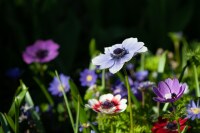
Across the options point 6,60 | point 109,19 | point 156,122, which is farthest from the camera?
point 109,19

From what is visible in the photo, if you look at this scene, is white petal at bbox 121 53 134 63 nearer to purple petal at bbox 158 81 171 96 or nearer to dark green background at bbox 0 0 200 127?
purple petal at bbox 158 81 171 96

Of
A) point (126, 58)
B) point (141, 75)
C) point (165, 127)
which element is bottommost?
point (165, 127)

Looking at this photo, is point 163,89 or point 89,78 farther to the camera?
point 89,78

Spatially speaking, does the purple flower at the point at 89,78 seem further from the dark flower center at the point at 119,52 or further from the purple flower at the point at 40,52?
the dark flower center at the point at 119,52

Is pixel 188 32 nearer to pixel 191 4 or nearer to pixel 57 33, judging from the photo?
pixel 191 4

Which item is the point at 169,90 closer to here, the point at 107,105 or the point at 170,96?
the point at 170,96

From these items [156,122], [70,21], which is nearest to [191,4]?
[70,21]

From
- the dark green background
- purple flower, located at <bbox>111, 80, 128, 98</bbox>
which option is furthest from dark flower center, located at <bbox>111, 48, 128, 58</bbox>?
the dark green background

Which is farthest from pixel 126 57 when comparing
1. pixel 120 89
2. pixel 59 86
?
pixel 59 86
